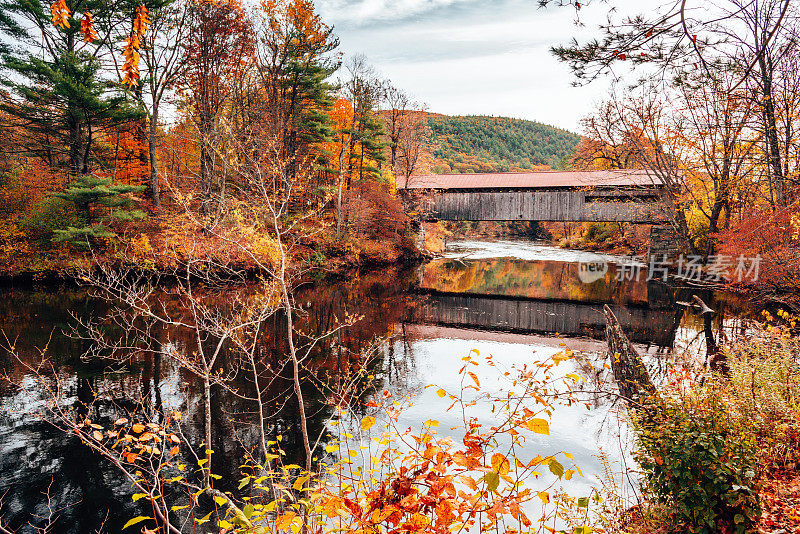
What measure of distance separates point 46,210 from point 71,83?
13.6ft

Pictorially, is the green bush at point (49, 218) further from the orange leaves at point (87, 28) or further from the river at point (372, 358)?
the orange leaves at point (87, 28)

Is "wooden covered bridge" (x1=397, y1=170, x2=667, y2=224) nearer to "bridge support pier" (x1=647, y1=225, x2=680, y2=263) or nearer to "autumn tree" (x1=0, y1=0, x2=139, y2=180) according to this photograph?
"bridge support pier" (x1=647, y1=225, x2=680, y2=263)

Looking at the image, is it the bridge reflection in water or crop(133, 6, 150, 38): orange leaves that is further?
the bridge reflection in water

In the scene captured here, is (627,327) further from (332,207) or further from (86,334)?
(332,207)

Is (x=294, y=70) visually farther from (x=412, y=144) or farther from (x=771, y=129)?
(x=771, y=129)

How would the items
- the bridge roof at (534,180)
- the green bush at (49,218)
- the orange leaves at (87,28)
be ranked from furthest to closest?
the bridge roof at (534,180), the green bush at (49,218), the orange leaves at (87,28)

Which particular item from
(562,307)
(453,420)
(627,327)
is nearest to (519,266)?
(562,307)

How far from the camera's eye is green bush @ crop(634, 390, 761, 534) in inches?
91.1

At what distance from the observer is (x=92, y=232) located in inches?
521

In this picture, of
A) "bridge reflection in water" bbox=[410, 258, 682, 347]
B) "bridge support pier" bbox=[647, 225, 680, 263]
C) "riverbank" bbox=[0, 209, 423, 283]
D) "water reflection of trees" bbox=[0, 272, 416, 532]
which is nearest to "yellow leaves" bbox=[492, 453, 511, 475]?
"water reflection of trees" bbox=[0, 272, 416, 532]

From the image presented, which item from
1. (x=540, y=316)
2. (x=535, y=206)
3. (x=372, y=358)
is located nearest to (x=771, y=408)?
(x=372, y=358)

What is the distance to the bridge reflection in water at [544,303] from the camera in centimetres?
1140

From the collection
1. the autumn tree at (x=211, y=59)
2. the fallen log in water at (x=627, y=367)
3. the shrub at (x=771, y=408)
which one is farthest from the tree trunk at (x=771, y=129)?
the autumn tree at (x=211, y=59)

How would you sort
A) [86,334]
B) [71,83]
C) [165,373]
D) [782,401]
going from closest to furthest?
[782,401] → [165,373] → [86,334] → [71,83]
